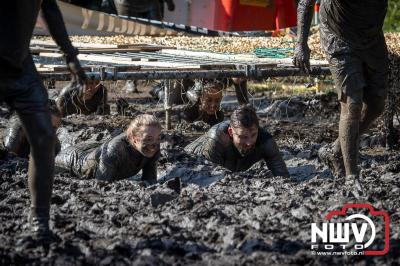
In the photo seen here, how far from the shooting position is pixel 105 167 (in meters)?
8.91

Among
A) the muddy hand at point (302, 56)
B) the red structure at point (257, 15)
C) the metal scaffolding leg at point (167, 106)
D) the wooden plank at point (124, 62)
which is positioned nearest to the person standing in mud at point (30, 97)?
the muddy hand at point (302, 56)

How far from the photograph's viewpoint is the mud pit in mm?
5984

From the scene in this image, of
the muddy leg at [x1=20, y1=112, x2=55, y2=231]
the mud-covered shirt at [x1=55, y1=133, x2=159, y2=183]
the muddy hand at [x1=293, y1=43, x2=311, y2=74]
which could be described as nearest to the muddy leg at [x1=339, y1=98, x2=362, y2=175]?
the muddy hand at [x1=293, y1=43, x2=311, y2=74]

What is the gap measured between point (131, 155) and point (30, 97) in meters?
2.66

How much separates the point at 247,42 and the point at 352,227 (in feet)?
20.9

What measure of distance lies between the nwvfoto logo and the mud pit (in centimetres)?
6

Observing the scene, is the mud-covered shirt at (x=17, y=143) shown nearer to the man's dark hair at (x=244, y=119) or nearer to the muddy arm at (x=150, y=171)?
the muddy arm at (x=150, y=171)

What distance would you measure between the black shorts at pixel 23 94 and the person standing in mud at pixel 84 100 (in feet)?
18.4

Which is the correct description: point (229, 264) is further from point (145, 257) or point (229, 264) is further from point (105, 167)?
point (105, 167)

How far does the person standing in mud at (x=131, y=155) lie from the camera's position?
342 inches

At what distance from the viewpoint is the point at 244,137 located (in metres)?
9.13

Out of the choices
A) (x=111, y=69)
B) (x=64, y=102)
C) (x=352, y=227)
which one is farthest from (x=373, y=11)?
(x=64, y=102)

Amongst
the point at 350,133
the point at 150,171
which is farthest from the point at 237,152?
the point at 350,133

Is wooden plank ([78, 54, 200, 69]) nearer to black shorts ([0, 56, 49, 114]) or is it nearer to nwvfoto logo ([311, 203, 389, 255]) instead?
nwvfoto logo ([311, 203, 389, 255])
